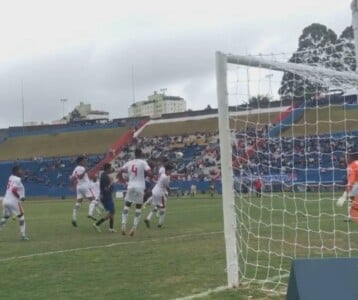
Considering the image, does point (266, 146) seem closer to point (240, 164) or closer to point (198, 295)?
point (240, 164)

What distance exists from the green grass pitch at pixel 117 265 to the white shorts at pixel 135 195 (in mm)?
889

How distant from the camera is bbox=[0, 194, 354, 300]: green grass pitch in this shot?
8.81m

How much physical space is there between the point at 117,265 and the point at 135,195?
6.56 metres

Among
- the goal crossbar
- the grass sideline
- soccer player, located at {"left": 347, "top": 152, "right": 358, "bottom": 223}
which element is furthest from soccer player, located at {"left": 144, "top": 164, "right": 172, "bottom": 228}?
the goal crossbar

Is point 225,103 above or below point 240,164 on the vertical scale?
above

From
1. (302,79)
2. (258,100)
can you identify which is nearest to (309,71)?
(302,79)

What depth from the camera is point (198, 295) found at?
821 cm

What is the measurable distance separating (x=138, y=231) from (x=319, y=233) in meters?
5.42

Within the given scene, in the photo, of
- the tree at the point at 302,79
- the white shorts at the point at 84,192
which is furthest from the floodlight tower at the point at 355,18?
the white shorts at the point at 84,192

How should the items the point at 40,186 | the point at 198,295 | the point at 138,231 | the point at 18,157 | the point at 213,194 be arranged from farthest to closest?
the point at 18,157, the point at 40,186, the point at 213,194, the point at 138,231, the point at 198,295

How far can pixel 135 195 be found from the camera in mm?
17781

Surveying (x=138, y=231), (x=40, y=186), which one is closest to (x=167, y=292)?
(x=138, y=231)

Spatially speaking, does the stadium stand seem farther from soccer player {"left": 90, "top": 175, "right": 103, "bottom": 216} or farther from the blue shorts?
the blue shorts

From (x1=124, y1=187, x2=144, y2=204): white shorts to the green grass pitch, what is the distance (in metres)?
0.89
